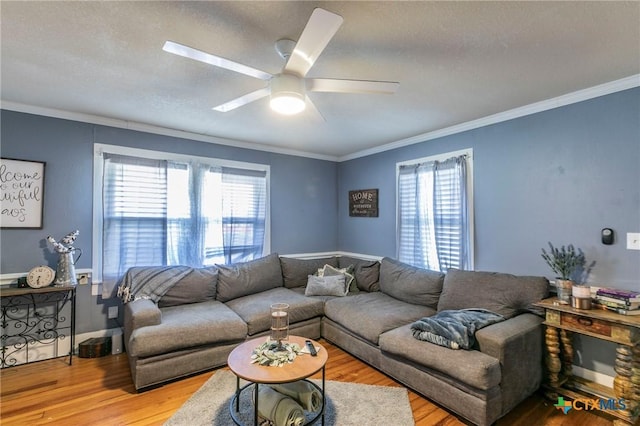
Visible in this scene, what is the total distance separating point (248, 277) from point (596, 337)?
3315mm

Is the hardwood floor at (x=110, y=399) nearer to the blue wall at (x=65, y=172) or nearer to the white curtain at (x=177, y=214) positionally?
the blue wall at (x=65, y=172)

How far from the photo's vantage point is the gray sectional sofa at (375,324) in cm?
211

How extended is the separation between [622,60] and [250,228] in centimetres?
396

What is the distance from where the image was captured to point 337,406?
2266 millimetres

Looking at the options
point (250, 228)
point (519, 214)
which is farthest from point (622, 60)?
point (250, 228)

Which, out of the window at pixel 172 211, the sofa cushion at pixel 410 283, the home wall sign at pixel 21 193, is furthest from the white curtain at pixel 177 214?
the sofa cushion at pixel 410 283

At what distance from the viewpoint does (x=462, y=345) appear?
2.18 metres

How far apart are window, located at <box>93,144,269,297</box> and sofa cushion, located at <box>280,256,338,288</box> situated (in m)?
0.42

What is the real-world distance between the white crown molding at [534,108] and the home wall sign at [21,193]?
4080mm

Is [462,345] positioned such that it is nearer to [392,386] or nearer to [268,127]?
[392,386]

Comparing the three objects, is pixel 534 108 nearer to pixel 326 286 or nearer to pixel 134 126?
pixel 326 286

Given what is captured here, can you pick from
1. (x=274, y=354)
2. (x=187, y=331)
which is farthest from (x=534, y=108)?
(x=187, y=331)

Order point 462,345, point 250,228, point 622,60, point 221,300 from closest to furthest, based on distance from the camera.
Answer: point 622,60, point 462,345, point 221,300, point 250,228

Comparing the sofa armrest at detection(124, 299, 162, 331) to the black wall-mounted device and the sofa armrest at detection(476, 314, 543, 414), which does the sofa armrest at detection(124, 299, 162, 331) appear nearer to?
the sofa armrest at detection(476, 314, 543, 414)
